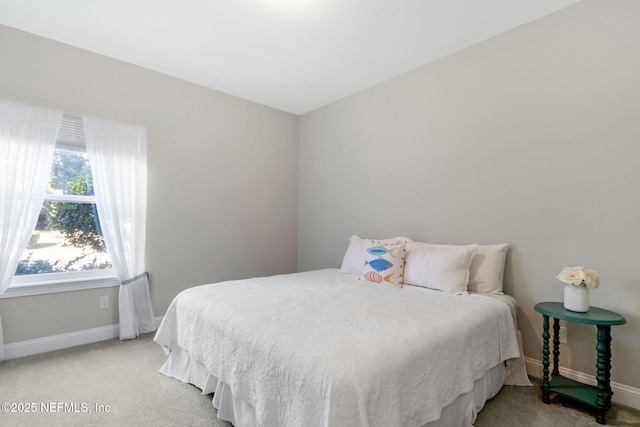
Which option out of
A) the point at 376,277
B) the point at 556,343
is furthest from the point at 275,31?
the point at 556,343

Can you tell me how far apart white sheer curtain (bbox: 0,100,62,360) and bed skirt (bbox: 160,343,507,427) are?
4.67 ft

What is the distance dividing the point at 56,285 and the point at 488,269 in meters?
3.49

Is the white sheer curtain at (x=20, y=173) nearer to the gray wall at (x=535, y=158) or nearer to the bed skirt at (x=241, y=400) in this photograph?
the bed skirt at (x=241, y=400)

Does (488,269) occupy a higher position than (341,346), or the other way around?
(488,269)

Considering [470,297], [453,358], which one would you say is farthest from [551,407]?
[453,358]

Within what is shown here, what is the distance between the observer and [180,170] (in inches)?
127

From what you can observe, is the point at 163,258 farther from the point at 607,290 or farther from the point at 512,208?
the point at 607,290

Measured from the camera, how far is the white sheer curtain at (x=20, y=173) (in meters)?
2.33

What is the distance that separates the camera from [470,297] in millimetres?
2131

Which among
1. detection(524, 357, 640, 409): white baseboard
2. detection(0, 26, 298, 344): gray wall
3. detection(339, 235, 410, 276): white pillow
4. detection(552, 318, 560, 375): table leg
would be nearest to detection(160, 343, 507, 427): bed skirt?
detection(552, 318, 560, 375): table leg

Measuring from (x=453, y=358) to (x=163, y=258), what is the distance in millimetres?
2788

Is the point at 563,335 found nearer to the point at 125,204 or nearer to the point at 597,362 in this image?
the point at 597,362

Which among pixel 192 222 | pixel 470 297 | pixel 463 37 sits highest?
pixel 463 37

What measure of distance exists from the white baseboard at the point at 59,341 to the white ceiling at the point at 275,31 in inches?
97.8
